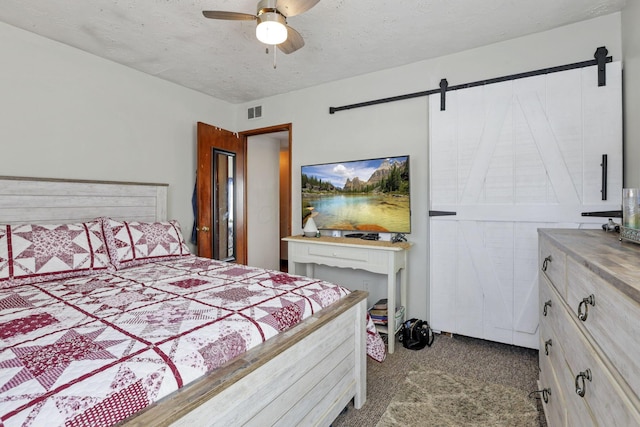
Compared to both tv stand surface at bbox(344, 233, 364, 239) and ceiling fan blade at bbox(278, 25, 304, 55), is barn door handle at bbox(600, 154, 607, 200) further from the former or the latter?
ceiling fan blade at bbox(278, 25, 304, 55)

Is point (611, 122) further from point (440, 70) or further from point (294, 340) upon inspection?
point (294, 340)

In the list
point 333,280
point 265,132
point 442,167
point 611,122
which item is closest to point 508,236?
point 442,167

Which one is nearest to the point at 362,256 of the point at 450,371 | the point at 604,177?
the point at 450,371

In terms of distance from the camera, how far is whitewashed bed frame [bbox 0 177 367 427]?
957 millimetres

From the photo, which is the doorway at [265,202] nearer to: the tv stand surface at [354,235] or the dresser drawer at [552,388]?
the tv stand surface at [354,235]

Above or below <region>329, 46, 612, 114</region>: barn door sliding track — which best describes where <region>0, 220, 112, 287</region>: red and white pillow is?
below

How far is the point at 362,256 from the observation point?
2.80 m

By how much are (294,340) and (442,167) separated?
2118 mm

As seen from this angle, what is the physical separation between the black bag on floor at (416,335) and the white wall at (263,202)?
242cm

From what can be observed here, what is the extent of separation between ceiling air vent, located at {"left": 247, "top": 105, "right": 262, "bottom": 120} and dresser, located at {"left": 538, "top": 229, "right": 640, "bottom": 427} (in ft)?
11.3

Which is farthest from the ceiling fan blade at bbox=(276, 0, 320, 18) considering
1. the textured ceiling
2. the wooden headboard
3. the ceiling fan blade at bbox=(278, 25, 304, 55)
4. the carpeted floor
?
the carpeted floor

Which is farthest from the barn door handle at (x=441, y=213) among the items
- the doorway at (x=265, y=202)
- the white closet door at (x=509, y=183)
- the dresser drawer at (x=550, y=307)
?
the doorway at (x=265, y=202)

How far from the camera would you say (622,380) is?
0.73 metres

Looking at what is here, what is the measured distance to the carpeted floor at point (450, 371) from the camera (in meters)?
1.79
